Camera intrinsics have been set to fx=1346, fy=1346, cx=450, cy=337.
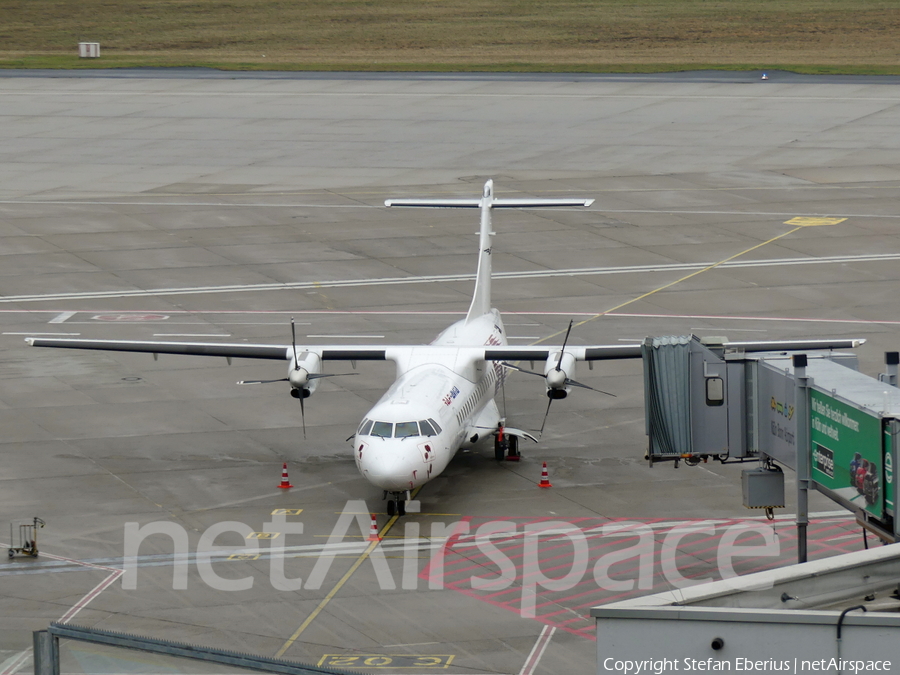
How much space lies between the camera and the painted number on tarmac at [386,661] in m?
24.2

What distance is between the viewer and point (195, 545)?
3036 centimetres

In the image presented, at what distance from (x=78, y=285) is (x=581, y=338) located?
21.6 m

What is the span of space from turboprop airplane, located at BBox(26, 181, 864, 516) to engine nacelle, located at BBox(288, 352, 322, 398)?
26 mm

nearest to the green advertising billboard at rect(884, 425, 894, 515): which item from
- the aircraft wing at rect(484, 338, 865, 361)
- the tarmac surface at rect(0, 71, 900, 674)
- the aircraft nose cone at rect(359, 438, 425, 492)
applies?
the tarmac surface at rect(0, 71, 900, 674)

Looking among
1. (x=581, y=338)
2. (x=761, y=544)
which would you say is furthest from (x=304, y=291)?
(x=761, y=544)

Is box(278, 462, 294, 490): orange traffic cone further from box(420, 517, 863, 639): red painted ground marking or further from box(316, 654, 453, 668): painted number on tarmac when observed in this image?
box(316, 654, 453, 668): painted number on tarmac

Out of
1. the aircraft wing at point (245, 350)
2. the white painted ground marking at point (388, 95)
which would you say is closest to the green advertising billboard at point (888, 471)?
the aircraft wing at point (245, 350)

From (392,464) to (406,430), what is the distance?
3.64 ft

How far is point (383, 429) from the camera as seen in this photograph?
103 ft

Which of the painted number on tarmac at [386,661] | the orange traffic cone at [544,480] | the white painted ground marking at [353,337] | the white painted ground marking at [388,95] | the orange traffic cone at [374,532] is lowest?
the painted number on tarmac at [386,661]

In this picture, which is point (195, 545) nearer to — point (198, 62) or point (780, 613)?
point (780, 613)

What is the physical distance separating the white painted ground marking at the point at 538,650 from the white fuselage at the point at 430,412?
6.28m

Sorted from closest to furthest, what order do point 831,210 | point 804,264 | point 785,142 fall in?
point 804,264 → point 831,210 → point 785,142

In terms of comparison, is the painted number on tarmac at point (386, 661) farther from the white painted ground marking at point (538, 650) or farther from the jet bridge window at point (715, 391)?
the jet bridge window at point (715, 391)
